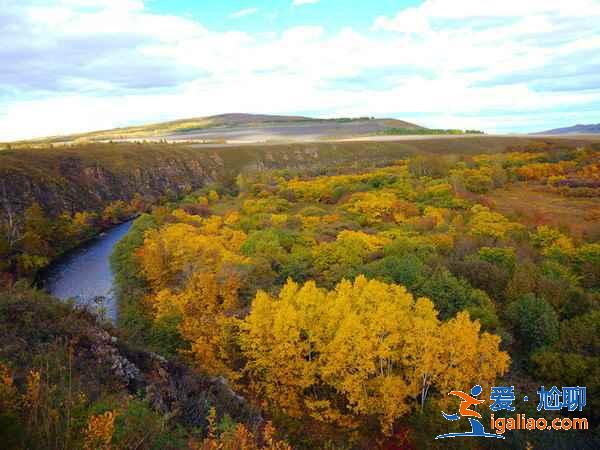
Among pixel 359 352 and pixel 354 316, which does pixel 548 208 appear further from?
pixel 359 352

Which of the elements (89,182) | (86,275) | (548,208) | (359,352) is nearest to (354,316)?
(359,352)

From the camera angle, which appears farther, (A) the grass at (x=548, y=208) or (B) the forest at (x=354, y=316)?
(A) the grass at (x=548, y=208)

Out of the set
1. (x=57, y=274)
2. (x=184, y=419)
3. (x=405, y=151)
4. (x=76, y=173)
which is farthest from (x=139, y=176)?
(x=184, y=419)

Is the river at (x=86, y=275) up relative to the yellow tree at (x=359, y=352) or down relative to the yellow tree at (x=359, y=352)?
down

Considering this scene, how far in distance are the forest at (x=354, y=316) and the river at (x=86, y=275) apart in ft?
5.84

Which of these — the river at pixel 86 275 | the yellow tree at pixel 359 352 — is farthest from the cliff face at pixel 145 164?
the yellow tree at pixel 359 352

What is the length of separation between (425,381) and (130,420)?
12470mm

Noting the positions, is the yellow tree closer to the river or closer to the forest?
the forest

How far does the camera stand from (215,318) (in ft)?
80.6

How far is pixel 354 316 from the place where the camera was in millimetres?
18297

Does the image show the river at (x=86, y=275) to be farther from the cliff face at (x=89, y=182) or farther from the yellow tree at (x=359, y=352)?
the cliff face at (x=89, y=182)

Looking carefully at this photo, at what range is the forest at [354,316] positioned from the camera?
17.6 metres

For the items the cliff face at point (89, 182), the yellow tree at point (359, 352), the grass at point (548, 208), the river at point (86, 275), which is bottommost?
the river at point (86, 275)

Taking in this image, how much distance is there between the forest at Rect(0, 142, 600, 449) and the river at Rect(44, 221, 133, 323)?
1780 millimetres
